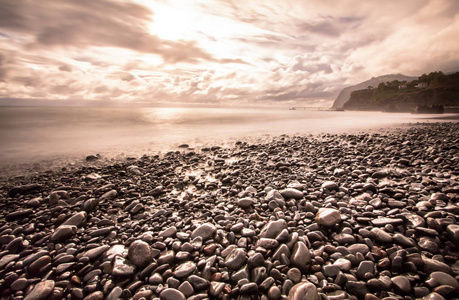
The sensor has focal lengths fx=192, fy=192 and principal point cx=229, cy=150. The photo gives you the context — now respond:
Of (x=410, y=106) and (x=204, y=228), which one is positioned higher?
(x=410, y=106)

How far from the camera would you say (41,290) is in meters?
2.39

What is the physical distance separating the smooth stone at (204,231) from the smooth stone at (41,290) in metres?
1.88

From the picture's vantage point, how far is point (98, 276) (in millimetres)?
2672

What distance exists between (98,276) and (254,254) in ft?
7.22

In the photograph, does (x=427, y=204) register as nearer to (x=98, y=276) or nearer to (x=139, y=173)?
(x=98, y=276)

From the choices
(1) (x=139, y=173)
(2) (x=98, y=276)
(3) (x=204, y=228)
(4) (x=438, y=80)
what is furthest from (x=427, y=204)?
(4) (x=438, y=80)

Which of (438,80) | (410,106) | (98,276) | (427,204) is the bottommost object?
(98,276)

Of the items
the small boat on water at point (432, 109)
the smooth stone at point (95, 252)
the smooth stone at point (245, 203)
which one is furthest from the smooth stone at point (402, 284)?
the small boat on water at point (432, 109)

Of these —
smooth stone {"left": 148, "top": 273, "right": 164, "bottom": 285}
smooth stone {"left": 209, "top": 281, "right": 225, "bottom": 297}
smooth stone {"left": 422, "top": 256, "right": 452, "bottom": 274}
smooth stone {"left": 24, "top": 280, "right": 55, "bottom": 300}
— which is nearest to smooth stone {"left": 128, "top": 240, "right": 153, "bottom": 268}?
smooth stone {"left": 148, "top": 273, "right": 164, "bottom": 285}

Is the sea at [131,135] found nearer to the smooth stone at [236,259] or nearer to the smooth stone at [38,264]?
the smooth stone at [38,264]

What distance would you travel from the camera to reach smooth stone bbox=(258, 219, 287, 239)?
3.17 m

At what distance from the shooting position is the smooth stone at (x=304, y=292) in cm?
→ 208

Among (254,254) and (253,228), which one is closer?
(254,254)

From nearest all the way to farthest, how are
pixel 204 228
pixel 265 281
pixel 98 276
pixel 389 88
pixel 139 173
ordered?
pixel 265 281 < pixel 98 276 < pixel 204 228 < pixel 139 173 < pixel 389 88
